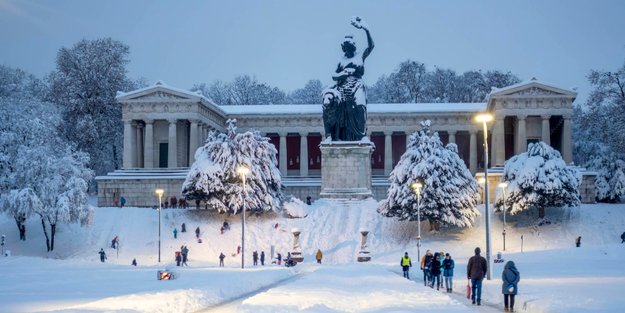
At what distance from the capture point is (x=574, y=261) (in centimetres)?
3759

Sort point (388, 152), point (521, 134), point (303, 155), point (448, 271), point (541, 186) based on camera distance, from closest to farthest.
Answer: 1. point (448, 271)
2. point (541, 186)
3. point (521, 134)
4. point (388, 152)
5. point (303, 155)

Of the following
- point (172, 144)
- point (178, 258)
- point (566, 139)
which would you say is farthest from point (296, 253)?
point (566, 139)

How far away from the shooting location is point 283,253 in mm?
52844

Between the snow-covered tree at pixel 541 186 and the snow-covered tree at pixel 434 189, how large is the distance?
2.86m

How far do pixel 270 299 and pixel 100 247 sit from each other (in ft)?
120

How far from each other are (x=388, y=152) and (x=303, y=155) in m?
8.98

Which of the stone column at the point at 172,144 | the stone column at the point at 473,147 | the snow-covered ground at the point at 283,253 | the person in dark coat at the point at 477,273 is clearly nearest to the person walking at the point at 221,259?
the snow-covered ground at the point at 283,253

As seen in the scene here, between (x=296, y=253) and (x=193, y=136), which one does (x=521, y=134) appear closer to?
(x=193, y=136)

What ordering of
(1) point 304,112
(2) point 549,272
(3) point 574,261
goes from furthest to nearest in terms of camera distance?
(1) point 304,112, (3) point 574,261, (2) point 549,272

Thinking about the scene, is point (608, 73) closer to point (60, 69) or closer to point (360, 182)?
point (360, 182)

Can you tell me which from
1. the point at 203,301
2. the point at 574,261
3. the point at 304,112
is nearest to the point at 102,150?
the point at 304,112

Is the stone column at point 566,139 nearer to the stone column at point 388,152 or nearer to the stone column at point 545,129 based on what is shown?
the stone column at point 545,129

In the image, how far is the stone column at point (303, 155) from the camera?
286 feet

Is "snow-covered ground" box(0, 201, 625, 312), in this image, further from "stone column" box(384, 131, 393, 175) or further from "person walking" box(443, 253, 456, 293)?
"stone column" box(384, 131, 393, 175)
